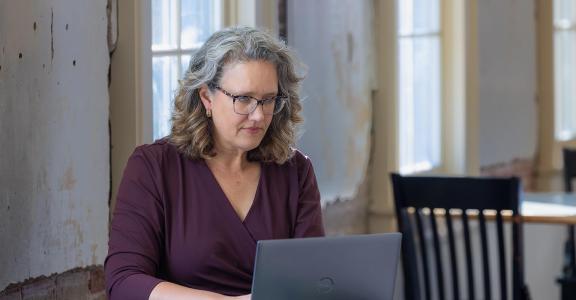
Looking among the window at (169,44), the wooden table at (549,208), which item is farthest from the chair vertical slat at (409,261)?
the window at (169,44)

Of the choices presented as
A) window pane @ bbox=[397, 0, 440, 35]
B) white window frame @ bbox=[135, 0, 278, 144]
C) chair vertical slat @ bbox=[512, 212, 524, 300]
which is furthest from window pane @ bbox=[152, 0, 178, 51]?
window pane @ bbox=[397, 0, 440, 35]

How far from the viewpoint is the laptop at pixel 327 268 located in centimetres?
189

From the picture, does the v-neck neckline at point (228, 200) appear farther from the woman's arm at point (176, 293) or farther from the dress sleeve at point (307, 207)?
the woman's arm at point (176, 293)

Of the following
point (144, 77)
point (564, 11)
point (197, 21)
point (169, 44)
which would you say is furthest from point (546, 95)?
point (144, 77)

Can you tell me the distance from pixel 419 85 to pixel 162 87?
1.99 metres

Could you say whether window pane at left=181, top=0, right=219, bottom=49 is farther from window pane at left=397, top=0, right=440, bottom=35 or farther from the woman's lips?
window pane at left=397, top=0, right=440, bottom=35

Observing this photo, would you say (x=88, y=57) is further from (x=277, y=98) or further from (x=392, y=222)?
(x=392, y=222)

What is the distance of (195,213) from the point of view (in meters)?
2.27

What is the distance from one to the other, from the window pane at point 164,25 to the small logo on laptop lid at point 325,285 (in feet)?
3.76

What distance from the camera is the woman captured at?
7.24 feet

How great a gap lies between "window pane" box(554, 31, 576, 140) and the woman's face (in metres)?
4.50

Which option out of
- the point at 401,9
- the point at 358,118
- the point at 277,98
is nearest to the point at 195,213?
the point at 277,98

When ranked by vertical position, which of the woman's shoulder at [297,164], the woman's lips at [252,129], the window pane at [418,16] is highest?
the window pane at [418,16]

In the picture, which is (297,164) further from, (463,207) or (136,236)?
(463,207)
